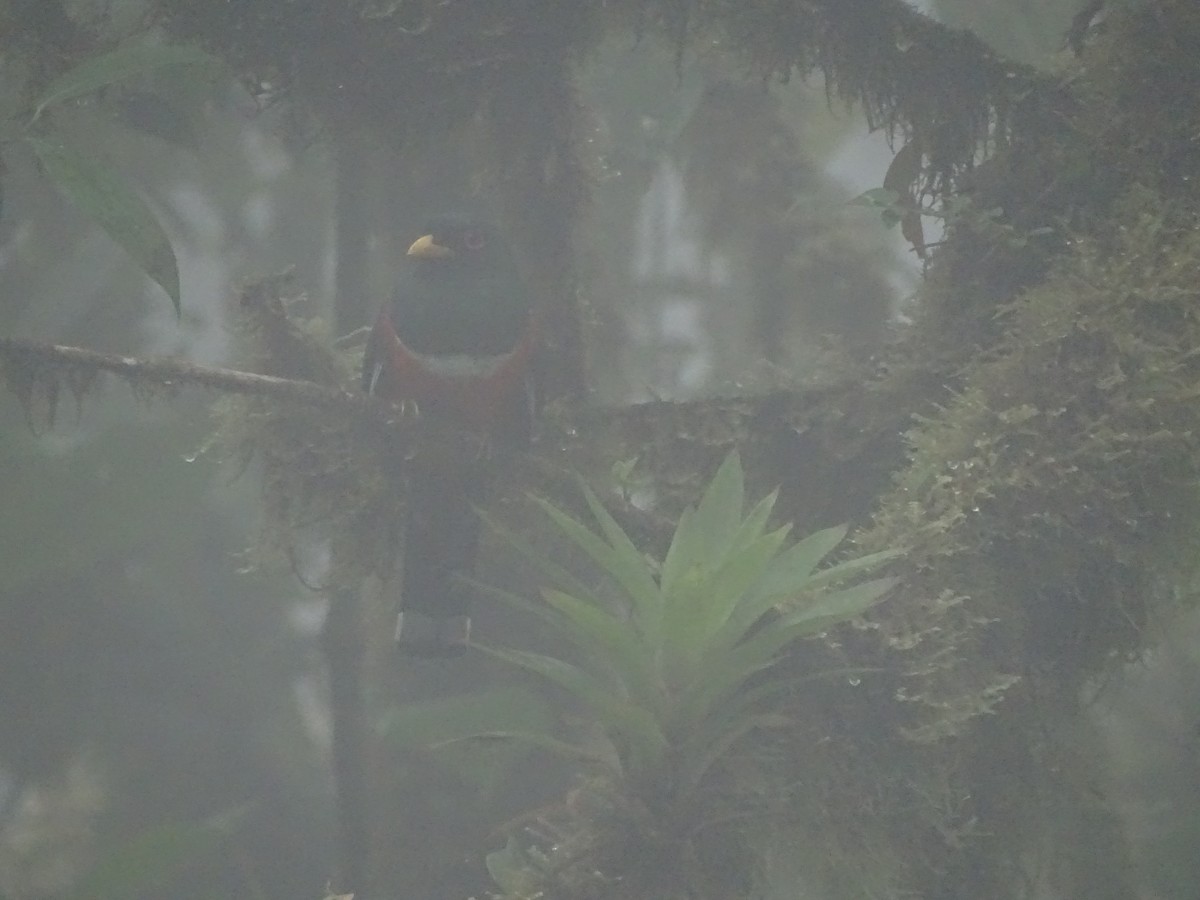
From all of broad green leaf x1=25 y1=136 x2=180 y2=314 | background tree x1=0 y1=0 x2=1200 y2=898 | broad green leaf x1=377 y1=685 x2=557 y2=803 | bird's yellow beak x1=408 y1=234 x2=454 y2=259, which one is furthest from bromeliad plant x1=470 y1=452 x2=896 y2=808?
bird's yellow beak x1=408 y1=234 x2=454 y2=259

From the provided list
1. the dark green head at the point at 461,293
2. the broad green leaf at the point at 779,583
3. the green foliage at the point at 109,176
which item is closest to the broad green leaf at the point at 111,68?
the green foliage at the point at 109,176

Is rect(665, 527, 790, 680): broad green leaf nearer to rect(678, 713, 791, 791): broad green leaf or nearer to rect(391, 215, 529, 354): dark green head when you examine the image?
rect(678, 713, 791, 791): broad green leaf

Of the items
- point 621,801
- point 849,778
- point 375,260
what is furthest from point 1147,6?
point 375,260

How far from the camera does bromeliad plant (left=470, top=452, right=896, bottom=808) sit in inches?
66.4

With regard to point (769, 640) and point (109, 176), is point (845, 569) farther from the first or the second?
point (109, 176)

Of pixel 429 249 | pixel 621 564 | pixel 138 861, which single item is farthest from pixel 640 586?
pixel 429 249

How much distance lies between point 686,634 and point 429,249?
1.40 meters

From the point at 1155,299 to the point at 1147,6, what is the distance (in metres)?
0.74

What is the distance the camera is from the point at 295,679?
13.3ft

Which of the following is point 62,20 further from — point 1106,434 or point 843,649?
point 1106,434

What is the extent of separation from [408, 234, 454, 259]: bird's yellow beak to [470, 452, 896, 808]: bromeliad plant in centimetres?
112

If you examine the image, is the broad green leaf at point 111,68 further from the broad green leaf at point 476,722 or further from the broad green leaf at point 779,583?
the broad green leaf at point 476,722

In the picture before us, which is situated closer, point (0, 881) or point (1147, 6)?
point (1147, 6)

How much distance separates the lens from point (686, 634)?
1703mm
